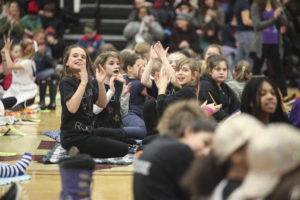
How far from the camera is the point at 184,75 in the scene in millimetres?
6016

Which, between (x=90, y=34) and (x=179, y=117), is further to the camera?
(x=90, y=34)

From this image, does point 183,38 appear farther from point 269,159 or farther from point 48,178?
point 269,159

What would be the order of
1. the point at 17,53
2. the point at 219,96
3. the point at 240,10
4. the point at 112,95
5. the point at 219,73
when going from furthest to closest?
1. the point at 240,10
2. the point at 17,53
3. the point at 219,73
4. the point at 219,96
5. the point at 112,95

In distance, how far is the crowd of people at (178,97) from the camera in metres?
2.94

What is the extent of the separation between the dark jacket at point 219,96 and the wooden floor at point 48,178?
128 cm

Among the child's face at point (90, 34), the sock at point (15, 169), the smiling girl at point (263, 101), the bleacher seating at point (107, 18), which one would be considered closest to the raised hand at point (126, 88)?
the sock at point (15, 169)

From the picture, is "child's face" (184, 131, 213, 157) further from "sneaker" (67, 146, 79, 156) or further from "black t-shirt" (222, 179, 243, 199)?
"sneaker" (67, 146, 79, 156)

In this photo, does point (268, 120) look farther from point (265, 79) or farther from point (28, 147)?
point (28, 147)

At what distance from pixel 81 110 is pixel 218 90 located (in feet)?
5.34

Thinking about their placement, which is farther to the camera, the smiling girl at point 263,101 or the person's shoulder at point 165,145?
the smiling girl at point 263,101

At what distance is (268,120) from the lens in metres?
4.61

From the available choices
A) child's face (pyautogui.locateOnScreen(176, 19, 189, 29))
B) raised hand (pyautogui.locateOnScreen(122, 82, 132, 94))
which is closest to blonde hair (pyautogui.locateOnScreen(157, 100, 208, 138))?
raised hand (pyautogui.locateOnScreen(122, 82, 132, 94))

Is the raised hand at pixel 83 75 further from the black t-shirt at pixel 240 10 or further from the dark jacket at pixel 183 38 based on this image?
the dark jacket at pixel 183 38

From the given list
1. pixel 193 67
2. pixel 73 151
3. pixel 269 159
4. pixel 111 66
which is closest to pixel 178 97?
pixel 193 67
